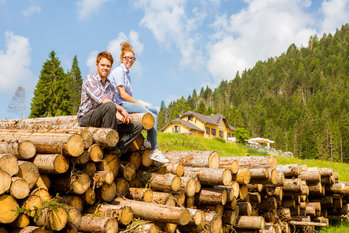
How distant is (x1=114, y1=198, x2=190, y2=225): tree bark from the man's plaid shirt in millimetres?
1605

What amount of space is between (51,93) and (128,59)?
121 feet

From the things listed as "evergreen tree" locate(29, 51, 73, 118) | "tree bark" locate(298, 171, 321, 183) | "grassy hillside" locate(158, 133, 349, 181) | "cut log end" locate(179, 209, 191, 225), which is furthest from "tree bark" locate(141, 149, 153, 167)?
A: "evergreen tree" locate(29, 51, 73, 118)

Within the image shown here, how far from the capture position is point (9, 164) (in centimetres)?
337

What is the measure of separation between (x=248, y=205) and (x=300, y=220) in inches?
99.4

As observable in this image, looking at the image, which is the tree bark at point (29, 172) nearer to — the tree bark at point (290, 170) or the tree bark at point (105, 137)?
the tree bark at point (105, 137)

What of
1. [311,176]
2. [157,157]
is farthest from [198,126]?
[157,157]

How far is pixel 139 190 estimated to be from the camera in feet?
15.6

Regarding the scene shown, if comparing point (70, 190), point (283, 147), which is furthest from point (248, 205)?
point (283, 147)

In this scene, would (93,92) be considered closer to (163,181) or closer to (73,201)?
(73,201)

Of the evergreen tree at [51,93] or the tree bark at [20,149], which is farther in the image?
the evergreen tree at [51,93]

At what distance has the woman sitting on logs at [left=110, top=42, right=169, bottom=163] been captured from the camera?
16.8 feet

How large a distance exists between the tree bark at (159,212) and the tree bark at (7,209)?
1547 millimetres

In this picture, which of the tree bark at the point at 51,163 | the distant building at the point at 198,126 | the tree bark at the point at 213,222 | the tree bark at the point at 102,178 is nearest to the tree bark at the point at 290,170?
the tree bark at the point at 213,222

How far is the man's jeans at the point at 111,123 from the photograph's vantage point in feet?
14.6
